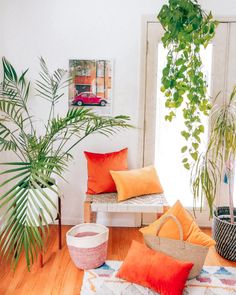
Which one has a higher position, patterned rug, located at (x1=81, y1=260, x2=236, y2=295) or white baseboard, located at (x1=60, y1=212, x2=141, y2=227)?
white baseboard, located at (x1=60, y1=212, x2=141, y2=227)

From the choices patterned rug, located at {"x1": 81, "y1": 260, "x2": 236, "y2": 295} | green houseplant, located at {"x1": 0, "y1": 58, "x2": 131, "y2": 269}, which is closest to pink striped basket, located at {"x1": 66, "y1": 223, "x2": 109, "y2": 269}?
patterned rug, located at {"x1": 81, "y1": 260, "x2": 236, "y2": 295}

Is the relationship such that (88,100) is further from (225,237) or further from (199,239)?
(225,237)

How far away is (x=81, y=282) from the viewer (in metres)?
2.40

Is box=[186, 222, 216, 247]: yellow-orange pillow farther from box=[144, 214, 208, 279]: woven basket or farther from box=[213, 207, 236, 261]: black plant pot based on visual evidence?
box=[213, 207, 236, 261]: black plant pot

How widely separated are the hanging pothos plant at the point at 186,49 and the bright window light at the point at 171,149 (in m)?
0.18

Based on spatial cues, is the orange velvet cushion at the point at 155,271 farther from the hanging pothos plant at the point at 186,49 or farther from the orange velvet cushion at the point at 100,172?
the hanging pothos plant at the point at 186,49

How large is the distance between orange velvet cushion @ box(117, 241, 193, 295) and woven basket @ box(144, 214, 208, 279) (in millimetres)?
87

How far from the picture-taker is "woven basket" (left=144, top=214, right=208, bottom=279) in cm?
→ 234

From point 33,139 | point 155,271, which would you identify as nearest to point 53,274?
point 155,271

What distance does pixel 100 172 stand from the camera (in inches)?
117

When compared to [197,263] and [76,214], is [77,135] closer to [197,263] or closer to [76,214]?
[76,214]

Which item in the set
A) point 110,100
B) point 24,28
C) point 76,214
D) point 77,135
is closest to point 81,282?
point 76,214

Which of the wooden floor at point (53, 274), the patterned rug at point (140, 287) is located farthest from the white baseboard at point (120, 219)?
the patterned rug at point (140, 287)

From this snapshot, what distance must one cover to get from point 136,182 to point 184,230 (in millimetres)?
625
